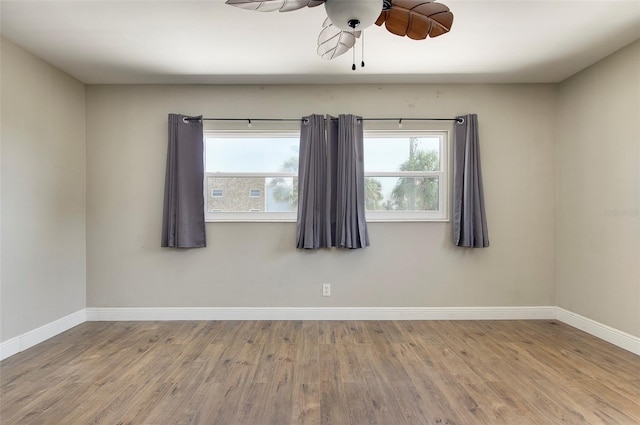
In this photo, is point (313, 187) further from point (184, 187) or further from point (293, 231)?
point (184, 187)

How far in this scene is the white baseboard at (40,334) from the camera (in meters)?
2.47

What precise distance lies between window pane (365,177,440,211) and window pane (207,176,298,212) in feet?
2.72

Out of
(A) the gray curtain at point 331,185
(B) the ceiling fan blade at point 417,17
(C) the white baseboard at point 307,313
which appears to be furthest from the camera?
(C) the white baseboard at point 307,313

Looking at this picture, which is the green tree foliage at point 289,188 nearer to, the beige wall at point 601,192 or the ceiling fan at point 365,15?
the ceiling fan at point 365,15

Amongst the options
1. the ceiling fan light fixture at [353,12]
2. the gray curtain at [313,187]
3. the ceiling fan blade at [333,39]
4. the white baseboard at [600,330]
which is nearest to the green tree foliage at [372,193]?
the gray curtain at [313,187]

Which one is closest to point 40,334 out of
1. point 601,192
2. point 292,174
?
point 292,174

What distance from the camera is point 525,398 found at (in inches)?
75.8

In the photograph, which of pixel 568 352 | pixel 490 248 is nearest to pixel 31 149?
pixel 490 248

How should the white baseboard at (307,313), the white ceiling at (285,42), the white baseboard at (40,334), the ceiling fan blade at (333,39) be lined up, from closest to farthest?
the ceiling fan blade at (333,39)
the white ceiling at (285,42)
the white baseboard at (40,334)
the white baseboard at (307,313)

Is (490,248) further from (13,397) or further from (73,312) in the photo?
(73,312)

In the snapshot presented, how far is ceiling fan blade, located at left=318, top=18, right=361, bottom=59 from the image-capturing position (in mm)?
1708

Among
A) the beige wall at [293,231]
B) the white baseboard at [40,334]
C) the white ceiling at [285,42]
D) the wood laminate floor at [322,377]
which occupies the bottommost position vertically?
the wood laminate floor at [322,377]

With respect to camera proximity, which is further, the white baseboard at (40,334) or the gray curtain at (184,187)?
the gray curtain at (184,187)

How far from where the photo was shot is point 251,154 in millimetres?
3398
